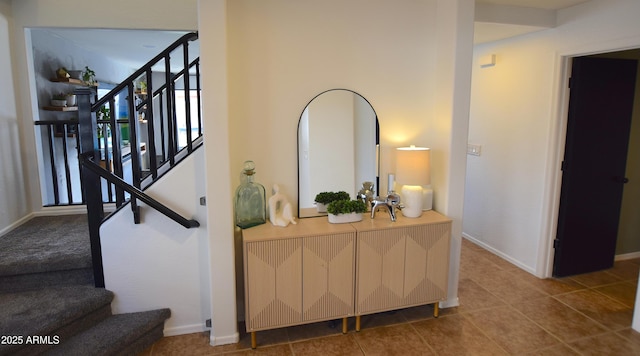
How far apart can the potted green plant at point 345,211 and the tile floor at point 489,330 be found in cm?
83

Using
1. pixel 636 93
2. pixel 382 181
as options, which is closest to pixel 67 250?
pixel 382 181

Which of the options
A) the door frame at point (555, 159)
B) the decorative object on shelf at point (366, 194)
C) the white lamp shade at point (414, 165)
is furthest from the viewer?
the door frame at point (555, 159)

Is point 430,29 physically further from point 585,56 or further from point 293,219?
point 293,219

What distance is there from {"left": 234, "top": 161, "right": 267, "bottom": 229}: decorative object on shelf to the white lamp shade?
1.09 m

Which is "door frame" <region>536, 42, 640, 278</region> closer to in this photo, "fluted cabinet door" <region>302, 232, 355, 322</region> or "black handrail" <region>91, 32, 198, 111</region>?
"fluted cabinet door" <region>302, 232, 355, 322</region>

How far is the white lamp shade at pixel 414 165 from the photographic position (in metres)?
2.90

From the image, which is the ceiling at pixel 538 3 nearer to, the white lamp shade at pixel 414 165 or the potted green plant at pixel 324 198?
the white lamp shade at pixel 414 165

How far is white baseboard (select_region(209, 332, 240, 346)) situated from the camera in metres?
2.68

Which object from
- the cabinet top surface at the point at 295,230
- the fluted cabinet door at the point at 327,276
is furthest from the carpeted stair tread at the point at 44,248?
the fluted cabinet door at the point at 327,276

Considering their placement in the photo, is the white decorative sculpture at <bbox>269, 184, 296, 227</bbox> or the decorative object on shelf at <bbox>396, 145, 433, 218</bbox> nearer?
the white decorative sculpture at <bbox>269, 184, 296, 227</bbox>

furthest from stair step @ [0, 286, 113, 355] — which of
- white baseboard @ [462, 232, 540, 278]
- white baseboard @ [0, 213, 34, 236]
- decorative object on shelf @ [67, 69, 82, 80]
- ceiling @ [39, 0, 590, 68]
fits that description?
white baseboard @ [462, 232, 540, 278]

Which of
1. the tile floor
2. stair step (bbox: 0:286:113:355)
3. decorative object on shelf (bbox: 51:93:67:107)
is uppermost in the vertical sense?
decorative object on shelf (bbox: 51:93:67:107)

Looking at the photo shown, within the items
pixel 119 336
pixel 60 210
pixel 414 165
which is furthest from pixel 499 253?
pixel 60 210

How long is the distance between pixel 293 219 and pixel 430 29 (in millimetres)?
1906
